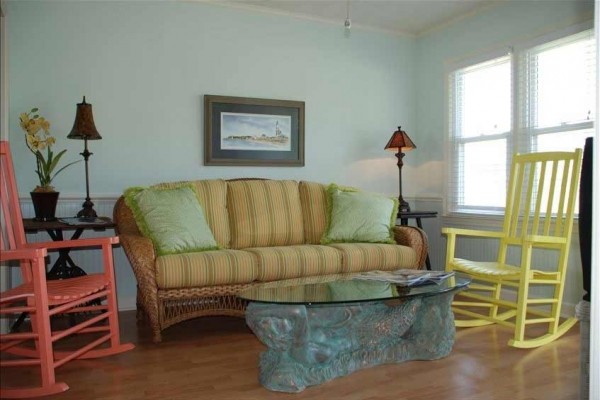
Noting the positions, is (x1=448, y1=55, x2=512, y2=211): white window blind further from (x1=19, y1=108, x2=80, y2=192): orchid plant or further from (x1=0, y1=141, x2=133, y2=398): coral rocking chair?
(x1=19, y1=108, x2=80, y2=192): orchid plant

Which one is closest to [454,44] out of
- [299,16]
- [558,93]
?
[558,93]

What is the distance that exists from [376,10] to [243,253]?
2.35m

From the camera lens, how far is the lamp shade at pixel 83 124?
318cm

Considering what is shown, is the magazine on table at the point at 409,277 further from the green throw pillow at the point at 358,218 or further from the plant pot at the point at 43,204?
the plant pot at the point at 43,204

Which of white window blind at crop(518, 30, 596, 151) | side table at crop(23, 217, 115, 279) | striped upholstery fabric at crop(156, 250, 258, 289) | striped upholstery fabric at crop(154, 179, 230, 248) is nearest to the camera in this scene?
striped upholstery fabric at crop(156, 250, 258, 289)

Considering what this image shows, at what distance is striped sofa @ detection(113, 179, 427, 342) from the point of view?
2762 mm

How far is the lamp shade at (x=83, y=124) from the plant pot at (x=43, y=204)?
40 centimetres

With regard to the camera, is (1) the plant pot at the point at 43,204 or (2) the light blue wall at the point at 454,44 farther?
(2) the light blue wall at the point at 454,44

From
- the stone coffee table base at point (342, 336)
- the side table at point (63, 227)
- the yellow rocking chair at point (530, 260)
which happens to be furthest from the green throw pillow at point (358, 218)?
the side table at point (63, 227)

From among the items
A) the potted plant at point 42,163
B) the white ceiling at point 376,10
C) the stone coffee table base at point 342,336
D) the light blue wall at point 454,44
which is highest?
the white ceiling at point 376,10

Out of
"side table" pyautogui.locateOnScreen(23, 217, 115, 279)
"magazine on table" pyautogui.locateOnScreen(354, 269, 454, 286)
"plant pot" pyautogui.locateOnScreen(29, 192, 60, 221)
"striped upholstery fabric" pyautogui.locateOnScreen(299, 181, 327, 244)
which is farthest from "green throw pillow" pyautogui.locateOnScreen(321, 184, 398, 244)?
"plant pot" pyautogui.locateOnScreen(29, 192, 60, 221)

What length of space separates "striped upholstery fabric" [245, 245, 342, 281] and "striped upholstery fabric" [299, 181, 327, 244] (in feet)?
1.45

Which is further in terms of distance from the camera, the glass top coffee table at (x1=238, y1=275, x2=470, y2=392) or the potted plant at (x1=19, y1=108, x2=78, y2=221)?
the potted plant at (x1=19, y1=108, x2=78, y2=221)

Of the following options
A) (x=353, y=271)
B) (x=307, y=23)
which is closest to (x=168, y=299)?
(x=353, y=271)
